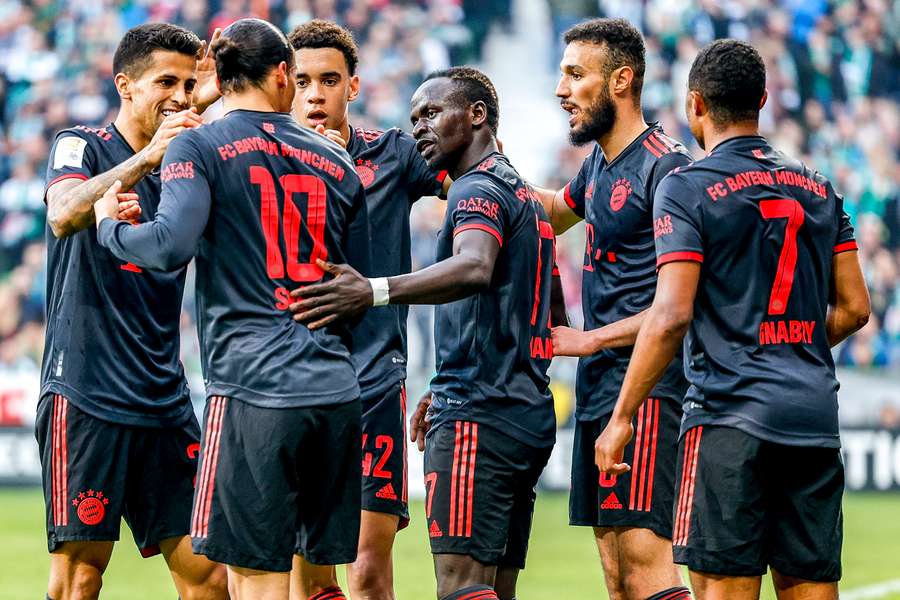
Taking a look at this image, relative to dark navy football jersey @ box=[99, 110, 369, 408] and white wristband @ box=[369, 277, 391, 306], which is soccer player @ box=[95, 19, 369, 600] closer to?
dark navy football jersey @ box=[99, 110, 369, 408]

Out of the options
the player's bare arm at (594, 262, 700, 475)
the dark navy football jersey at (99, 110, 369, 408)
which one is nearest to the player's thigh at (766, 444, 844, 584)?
the player's bare arm at (594, 262, 700, 475)

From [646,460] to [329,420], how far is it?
1591 millimetres

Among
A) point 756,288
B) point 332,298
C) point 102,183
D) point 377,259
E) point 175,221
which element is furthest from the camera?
point 377,259

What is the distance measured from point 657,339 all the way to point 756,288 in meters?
0.41

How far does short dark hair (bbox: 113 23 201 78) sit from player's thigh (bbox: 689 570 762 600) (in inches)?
122

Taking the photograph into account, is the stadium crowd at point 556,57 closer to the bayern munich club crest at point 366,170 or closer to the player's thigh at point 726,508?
the bayern munich club crest at point 366,170

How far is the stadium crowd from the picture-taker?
53.8ft

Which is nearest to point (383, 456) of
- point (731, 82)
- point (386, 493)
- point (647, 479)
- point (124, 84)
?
point (386, 493)

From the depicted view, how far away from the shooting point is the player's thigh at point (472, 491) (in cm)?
512

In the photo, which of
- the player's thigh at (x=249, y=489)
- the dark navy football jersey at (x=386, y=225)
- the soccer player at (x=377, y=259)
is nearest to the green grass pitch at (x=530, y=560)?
the soccer player at (x=377, y=259)

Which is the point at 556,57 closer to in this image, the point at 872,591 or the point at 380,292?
the point at 872,591

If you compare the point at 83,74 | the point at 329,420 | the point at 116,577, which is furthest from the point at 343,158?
the point at 83,74

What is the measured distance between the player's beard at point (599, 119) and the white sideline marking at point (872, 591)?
4358mm

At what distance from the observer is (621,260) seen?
224 inches
